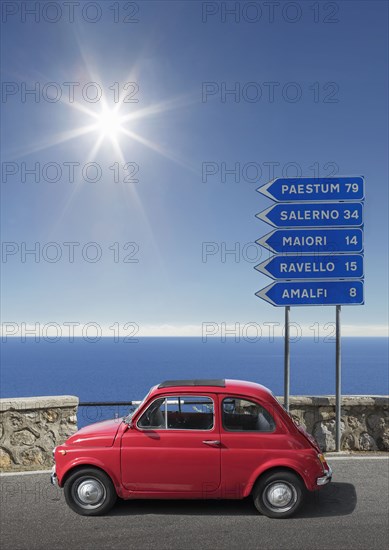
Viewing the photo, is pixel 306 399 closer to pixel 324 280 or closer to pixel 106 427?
pixel 324 280

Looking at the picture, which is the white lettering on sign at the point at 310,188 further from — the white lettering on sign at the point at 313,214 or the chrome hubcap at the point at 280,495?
the chrome hubcap at the point at 280,495

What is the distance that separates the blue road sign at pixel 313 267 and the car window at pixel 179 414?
4403 mm

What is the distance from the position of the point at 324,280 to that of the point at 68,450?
6118 millimetres

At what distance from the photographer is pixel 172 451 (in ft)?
22.1

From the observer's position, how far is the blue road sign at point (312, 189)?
35.3 feet

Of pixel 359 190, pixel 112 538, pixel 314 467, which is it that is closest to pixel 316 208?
pixel 359 190

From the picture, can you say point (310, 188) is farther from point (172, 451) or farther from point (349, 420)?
point (172, 451)

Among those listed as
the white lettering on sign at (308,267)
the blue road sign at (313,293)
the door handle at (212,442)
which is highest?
the white lettering on sign at (308,267)

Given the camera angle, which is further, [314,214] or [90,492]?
[314,214]

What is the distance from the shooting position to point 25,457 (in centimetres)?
969

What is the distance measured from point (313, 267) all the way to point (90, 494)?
616 cm

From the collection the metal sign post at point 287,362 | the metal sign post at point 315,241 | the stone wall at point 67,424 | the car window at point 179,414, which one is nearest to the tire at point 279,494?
the car window at point 179,414

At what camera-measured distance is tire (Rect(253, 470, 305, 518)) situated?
22.1ft

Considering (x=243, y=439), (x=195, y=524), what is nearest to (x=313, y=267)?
(x=243, y=439)
